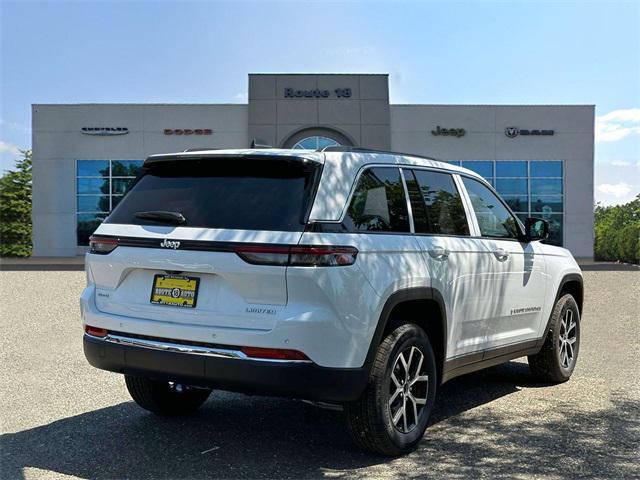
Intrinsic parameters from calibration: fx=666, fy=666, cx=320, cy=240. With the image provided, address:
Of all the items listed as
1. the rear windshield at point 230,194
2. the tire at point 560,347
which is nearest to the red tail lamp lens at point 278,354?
the rear windshield at point 230,194

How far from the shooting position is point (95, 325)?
14.1 feet

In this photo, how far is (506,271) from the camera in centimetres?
552

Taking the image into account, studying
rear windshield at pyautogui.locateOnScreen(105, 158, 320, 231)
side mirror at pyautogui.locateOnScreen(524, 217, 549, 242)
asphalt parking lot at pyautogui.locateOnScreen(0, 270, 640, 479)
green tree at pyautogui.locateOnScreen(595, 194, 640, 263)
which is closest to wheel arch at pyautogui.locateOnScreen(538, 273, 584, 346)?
asphalt parking lot at pyautogui.locateOnScreen(0, 270, 640, 479)

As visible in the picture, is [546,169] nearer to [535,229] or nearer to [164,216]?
[535,229]

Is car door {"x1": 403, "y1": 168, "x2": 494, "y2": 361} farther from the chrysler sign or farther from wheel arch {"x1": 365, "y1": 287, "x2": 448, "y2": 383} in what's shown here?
the chrysler sign

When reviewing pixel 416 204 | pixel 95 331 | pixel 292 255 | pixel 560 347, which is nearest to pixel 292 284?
pixel 292 255

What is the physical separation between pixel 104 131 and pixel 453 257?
3145cm

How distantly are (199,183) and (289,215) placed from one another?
2.39 feet

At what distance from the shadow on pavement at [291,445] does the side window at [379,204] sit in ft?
4.94

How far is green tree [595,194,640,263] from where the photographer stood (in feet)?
101

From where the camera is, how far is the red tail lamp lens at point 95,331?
4.27m

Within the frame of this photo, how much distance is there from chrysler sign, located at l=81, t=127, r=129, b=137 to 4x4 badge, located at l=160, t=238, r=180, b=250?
31.0 meters

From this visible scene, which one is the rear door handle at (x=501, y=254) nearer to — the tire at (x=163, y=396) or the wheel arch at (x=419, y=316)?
the wheel arch at (x=419, y=316)

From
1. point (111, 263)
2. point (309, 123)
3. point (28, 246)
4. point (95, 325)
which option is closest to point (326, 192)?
point (111, 263)
